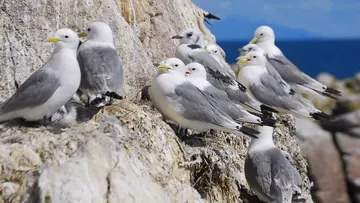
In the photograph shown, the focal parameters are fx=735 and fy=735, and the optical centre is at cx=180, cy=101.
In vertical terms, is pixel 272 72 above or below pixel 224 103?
above

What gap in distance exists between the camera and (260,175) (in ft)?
28.5

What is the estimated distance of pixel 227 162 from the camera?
866 centimetres

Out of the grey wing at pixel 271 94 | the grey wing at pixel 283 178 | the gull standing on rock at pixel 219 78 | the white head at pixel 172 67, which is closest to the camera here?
the grey wing at pixel 283 178

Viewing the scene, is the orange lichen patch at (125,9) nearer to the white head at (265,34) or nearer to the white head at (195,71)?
the white head at (195,71)

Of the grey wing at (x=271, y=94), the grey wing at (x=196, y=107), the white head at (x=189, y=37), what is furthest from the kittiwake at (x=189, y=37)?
the grey wing at (x=196, y=107)

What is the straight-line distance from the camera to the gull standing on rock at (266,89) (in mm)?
10867

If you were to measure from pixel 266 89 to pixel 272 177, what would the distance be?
97.8 inches

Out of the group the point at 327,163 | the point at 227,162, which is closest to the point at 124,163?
the point at 227,162

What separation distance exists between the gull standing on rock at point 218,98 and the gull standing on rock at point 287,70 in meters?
2.96

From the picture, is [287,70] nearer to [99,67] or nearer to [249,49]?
[249,49]

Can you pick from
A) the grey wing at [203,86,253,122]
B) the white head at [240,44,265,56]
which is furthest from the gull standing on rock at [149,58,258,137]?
the white head at [240,44,265,56]

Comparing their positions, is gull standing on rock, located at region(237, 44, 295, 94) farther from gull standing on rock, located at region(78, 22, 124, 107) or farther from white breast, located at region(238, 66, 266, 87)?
gull standing on rock, located at region(78, 22, 124, 107)

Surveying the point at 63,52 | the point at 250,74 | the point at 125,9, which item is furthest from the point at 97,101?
the point at 250,74

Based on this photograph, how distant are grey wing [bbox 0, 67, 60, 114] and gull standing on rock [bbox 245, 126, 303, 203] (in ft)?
8.69
